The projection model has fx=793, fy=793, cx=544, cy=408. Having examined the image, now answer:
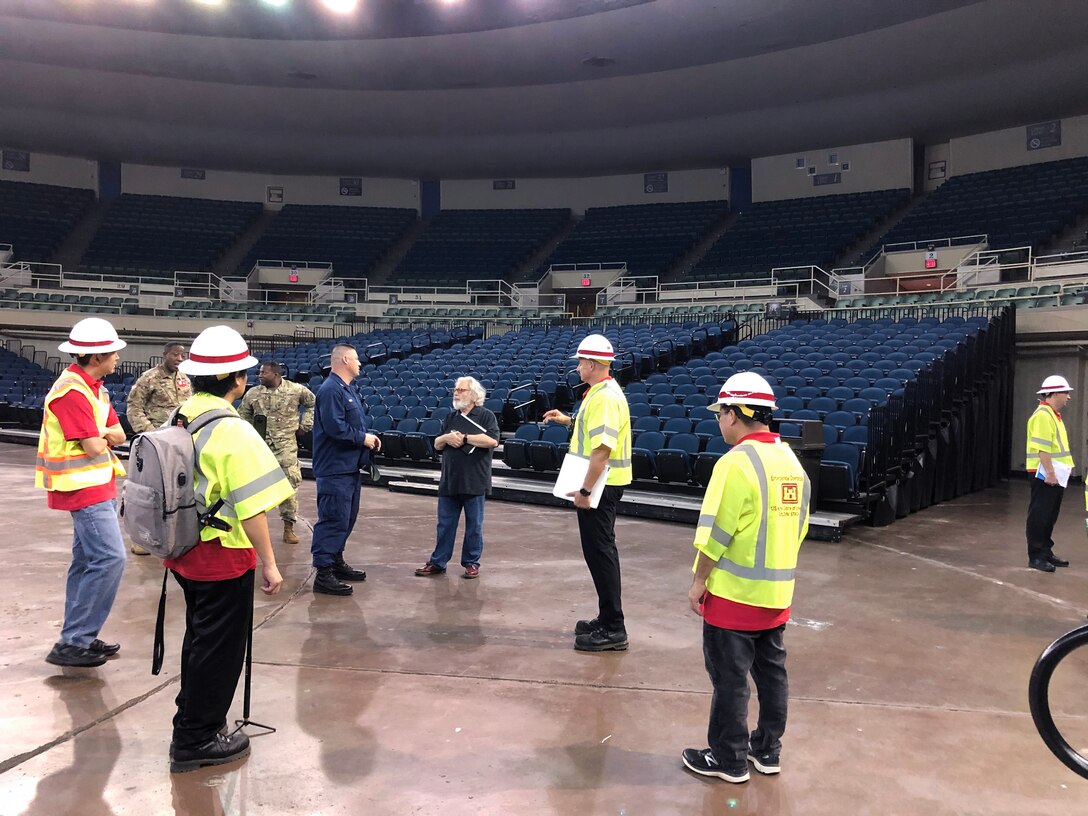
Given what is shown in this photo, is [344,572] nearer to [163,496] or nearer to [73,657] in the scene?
[73,657]

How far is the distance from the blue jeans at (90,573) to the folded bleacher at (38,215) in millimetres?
29142

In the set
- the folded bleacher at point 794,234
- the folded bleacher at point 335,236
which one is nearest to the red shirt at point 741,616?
the folded bleacher at point 794,234

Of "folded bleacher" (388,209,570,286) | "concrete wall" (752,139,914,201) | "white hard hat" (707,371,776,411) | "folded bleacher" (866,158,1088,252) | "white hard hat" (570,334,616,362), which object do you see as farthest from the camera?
"folded bleacher" (388,209,570,286)

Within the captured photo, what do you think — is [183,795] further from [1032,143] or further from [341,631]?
[1032,143]

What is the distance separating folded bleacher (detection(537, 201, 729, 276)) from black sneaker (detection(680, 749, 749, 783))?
24.6m

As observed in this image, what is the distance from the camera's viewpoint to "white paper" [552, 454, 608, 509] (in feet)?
14.6

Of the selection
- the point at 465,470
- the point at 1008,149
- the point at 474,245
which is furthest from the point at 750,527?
the point at 474,245

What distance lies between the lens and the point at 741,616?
9.93ft

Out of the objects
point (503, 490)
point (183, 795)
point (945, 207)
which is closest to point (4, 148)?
point (503, 490)

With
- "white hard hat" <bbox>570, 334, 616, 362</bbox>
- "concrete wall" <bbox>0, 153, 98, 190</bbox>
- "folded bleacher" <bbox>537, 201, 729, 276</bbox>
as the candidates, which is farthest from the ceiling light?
"white hard hat" <bbox>570, 334, 616, 362</bbox>

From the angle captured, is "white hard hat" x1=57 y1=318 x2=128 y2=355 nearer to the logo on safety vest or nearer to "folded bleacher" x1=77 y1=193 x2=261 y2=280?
the logo on safety vest

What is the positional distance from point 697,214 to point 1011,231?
11376mm

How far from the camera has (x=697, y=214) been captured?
29.5 m

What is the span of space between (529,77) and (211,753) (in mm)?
23422
